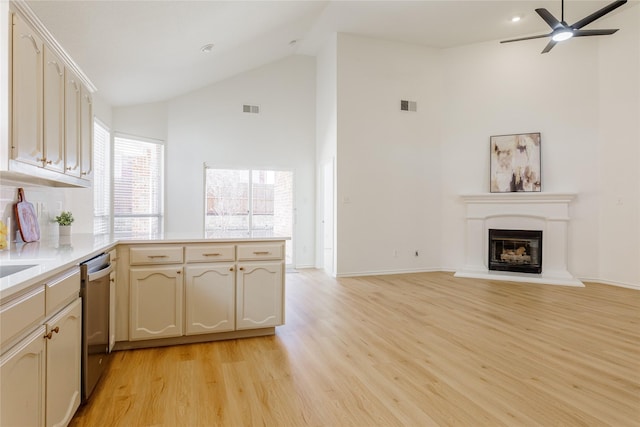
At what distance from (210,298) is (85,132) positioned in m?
1.74

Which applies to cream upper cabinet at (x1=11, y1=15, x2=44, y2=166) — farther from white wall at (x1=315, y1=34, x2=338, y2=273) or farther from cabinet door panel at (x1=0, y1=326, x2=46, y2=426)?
white wall at (x1=315, y1=34, x2=338, y2=273)

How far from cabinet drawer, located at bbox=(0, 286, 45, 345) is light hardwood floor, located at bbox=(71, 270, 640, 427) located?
0.84 metres

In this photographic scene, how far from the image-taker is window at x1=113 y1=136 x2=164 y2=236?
17.1 ft

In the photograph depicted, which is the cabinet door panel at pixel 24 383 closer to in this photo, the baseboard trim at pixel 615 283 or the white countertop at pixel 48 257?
the white countertop at pixel 48 257

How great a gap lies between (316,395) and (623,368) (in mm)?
2214

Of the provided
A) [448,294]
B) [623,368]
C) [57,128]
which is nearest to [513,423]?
[623,368]

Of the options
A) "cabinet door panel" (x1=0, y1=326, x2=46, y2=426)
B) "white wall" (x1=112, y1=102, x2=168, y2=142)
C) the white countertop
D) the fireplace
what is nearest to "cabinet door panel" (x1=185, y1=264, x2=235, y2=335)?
the white countertop

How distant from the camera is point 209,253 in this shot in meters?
2.87

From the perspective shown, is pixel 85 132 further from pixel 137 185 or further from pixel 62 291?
pixel 137 185

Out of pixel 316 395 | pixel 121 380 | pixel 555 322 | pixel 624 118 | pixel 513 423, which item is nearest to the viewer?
pixel 513 423

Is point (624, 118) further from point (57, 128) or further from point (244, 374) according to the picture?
point (57, 128)

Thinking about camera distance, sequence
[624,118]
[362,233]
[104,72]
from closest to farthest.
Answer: [104,72] < [624,118] < [362,233]

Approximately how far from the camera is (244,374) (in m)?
2.38

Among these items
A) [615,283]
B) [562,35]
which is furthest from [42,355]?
[615,283]
